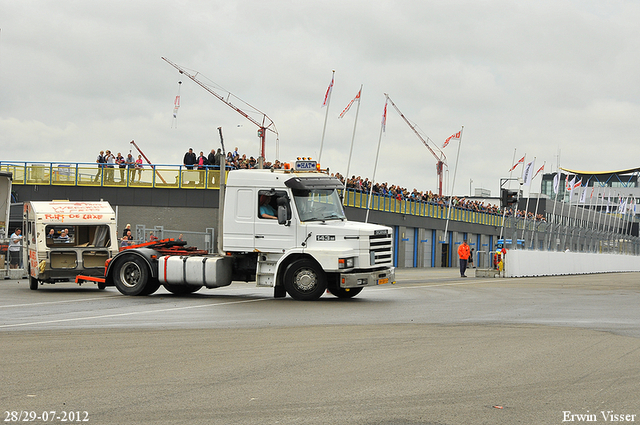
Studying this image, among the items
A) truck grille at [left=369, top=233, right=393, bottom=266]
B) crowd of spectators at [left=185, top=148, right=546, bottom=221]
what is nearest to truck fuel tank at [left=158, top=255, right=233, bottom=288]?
truck grille at [left=369, top=233, right=393, bottom=266]

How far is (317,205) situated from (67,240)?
26.8 ft

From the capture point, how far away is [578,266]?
150 ft

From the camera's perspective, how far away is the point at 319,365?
29.2ft

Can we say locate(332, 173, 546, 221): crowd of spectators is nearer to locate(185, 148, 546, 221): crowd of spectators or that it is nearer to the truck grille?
locate(185, 148, 546, 221): crowd of spectators

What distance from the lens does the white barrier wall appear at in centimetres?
3725

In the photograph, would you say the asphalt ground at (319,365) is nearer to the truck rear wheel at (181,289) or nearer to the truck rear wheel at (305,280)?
the truck rear wheel at (305,280)

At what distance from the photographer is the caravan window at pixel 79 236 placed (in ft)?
72.5

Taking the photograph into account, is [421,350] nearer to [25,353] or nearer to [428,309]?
[25,353]

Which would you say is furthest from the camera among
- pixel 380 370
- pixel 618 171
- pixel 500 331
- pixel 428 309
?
pixel 618 171

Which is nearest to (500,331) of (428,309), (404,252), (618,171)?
(428,309)

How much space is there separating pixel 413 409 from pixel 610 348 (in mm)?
4812

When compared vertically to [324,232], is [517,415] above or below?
below

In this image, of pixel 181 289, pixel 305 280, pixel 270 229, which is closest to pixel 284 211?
pixel 270 229

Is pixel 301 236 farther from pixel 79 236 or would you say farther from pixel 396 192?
pixel 396 192
